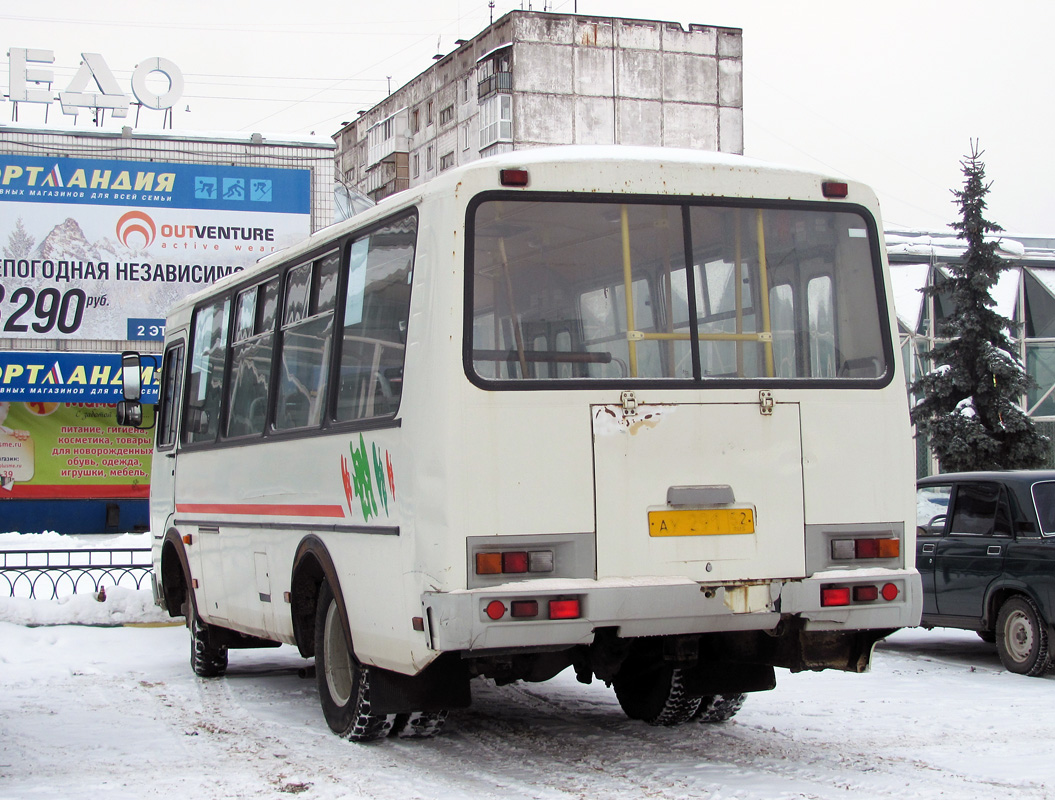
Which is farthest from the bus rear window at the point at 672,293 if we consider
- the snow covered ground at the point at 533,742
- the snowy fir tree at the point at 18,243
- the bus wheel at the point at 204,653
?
the snowy fir tree at the point at 18,243

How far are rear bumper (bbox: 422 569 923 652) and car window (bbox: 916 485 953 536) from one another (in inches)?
218

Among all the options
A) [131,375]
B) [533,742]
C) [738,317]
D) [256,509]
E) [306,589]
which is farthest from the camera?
[131,375]

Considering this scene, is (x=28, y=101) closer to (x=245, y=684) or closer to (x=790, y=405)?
→ (x=245, y=684)

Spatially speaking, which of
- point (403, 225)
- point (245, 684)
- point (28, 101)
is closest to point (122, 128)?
point (28, 101)

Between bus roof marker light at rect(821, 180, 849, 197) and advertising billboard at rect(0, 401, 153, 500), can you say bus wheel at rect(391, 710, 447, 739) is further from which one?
advertising billboard at rect(0, 401, 153, 500)

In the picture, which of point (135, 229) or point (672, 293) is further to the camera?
point (135, 229)

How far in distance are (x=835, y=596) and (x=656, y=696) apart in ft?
6.20

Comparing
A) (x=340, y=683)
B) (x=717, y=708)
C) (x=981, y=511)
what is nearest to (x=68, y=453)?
(x=981, y=511)

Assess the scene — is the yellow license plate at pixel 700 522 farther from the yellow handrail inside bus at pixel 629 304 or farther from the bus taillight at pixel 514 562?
the yellow handrail inside bus at pixel 629 304

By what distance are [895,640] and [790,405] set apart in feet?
24.3

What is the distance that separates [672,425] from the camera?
6711 millimetres

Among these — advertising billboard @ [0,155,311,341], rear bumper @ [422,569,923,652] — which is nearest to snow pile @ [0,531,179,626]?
rear bumper @ [422,569,923,652]

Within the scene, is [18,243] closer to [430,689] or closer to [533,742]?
[533,742]

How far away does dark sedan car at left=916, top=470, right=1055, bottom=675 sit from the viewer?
10906mm
